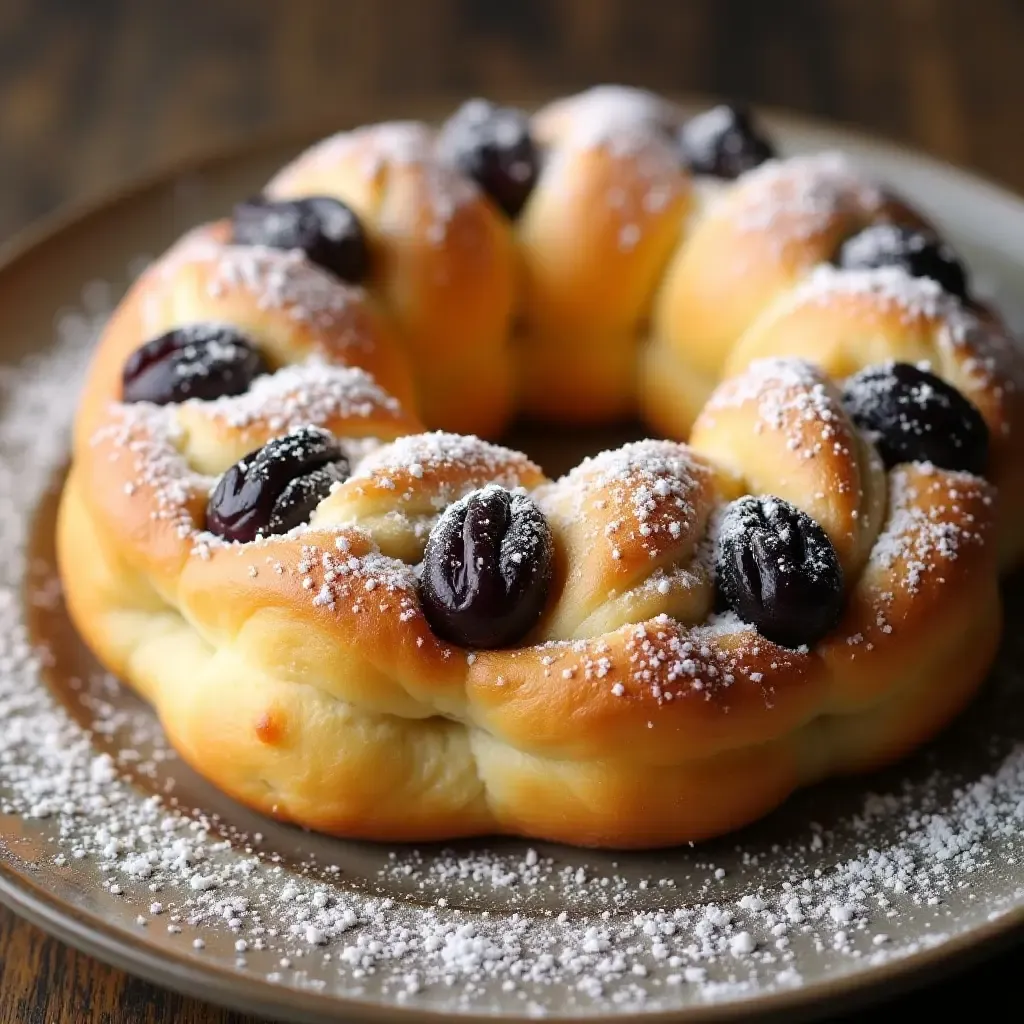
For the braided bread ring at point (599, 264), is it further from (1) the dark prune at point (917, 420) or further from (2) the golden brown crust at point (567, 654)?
(2) the golden brown crust at point (567, 654)

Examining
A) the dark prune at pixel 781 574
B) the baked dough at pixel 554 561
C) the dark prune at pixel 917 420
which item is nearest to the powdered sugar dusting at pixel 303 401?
the baked dough at pixel 554 561

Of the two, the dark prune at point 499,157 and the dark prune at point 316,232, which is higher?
the dark prune at point 499,157

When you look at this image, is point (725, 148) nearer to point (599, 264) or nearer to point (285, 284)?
point (599, 264)

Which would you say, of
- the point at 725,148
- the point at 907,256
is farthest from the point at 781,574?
the point at 725,148

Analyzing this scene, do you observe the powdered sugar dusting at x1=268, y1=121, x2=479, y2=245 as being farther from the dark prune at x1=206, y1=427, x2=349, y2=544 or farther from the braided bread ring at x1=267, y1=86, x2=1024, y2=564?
the dark prune at x1=206, y1=427, x2=349, y2=544

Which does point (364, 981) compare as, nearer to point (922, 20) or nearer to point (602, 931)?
point (602, 931)
